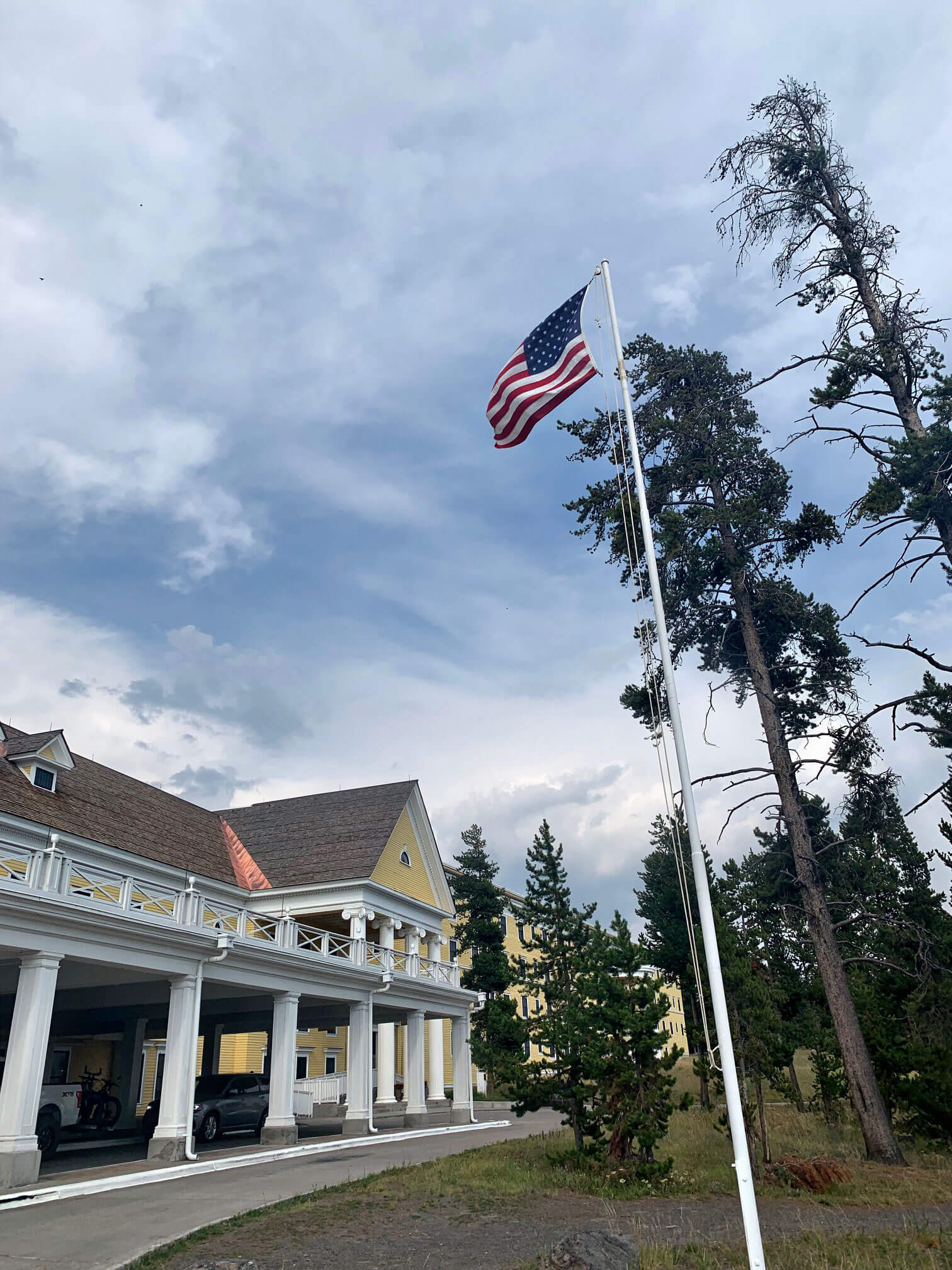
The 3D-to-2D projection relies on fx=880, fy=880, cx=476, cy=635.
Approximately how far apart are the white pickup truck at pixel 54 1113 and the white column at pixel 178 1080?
440cm

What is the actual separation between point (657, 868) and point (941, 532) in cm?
3013

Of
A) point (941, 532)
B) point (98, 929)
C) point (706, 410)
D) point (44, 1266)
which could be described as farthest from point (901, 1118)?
point (44, 1266)

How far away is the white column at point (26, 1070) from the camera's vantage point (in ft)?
43.7

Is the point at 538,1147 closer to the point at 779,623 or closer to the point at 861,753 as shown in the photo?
the point at 861,753

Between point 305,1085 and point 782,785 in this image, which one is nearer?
point 782,785

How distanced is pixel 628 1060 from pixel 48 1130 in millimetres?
14062

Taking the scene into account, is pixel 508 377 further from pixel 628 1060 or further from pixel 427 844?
pixel 427 844

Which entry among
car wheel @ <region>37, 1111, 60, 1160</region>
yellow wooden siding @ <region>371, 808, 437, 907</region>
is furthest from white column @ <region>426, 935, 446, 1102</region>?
car wheel @ <region>37, 1111, 60, 1160</region>

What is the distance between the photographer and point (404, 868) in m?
32.7

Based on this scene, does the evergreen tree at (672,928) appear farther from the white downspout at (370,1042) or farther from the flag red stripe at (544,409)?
the flag red stripe at (544,409)

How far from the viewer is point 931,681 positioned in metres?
18.0

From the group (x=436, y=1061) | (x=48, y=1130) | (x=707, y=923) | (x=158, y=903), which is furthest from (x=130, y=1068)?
(x=707, y=923)

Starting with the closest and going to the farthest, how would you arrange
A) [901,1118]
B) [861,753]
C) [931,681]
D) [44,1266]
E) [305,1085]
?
Answer: [44,1266]
[931,681]
[861,753]
[901,1118]
[305,1085]

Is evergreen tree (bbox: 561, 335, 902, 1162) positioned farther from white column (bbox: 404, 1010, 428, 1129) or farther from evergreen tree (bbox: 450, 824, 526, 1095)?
evergreen tree (bbox: 450, 824, 526, 1095)
